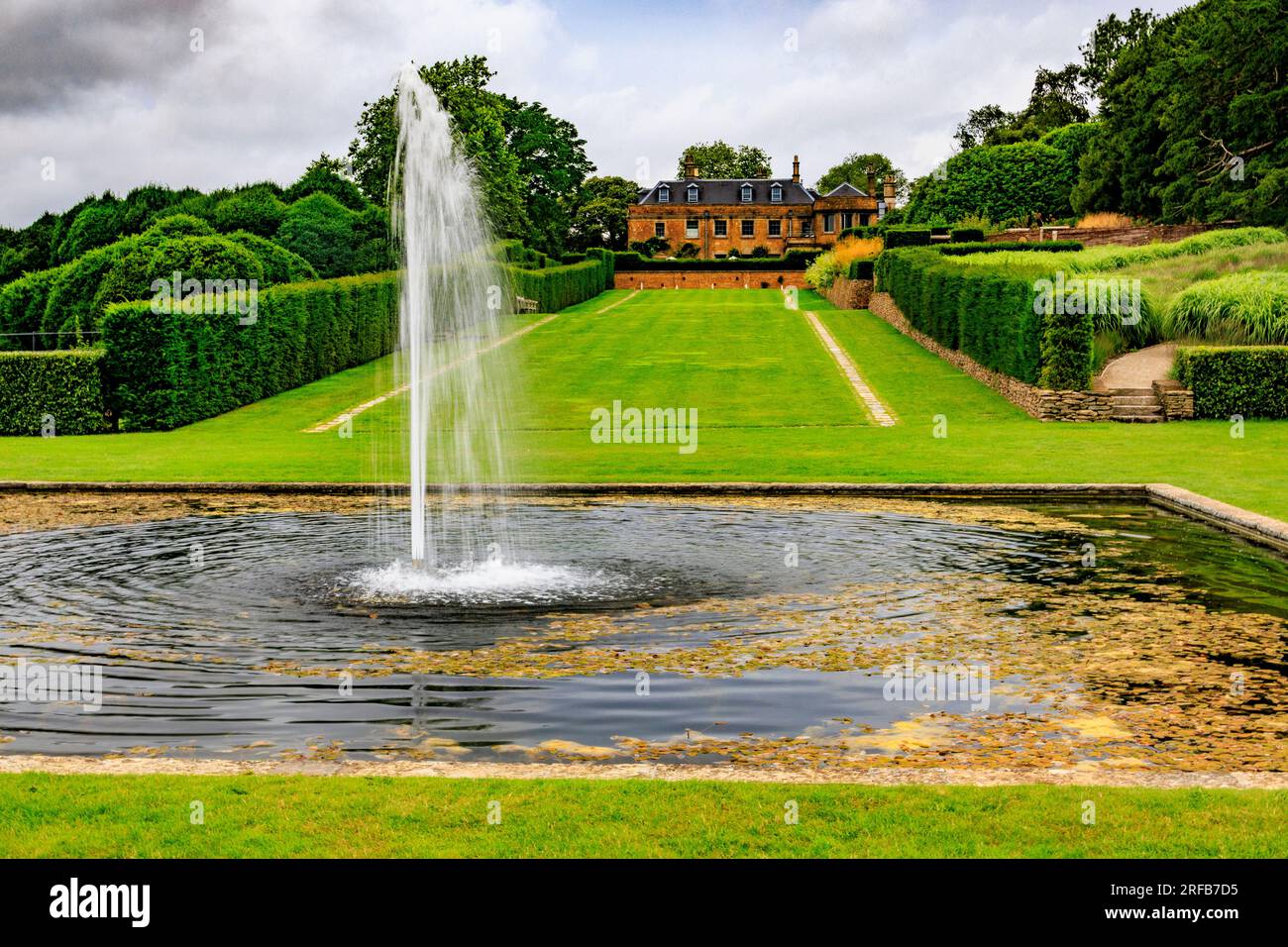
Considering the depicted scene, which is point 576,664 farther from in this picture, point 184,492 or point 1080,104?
point 1080,104

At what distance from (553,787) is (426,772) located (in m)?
0.70

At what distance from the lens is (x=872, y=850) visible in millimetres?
5543

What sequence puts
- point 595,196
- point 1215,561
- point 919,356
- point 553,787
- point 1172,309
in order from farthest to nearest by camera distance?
1. point 595,196
2. point 919,356
3. point 1172,309
4. point 1215,561
5. point 553,787

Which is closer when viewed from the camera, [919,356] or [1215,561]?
[1215,561]

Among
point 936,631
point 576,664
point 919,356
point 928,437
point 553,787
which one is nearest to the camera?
point 553,787

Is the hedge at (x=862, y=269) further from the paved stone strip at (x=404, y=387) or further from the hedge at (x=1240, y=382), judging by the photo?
the hedge at (x=1240, y=382)

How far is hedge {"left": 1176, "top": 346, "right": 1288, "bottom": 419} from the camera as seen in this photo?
2650 centimetres

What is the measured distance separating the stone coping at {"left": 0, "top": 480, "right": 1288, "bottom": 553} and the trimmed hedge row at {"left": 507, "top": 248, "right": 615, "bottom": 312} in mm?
35128

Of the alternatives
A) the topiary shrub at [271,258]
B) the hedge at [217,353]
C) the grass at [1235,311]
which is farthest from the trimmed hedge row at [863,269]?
the hedge at [217,353]

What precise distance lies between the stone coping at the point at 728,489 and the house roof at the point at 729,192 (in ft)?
345

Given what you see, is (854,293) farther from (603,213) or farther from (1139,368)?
(603,213)

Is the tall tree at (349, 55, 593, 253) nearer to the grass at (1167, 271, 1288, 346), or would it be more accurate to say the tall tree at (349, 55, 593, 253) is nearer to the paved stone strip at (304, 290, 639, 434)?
the paved stone strip at (304, 290, 639, 434)
